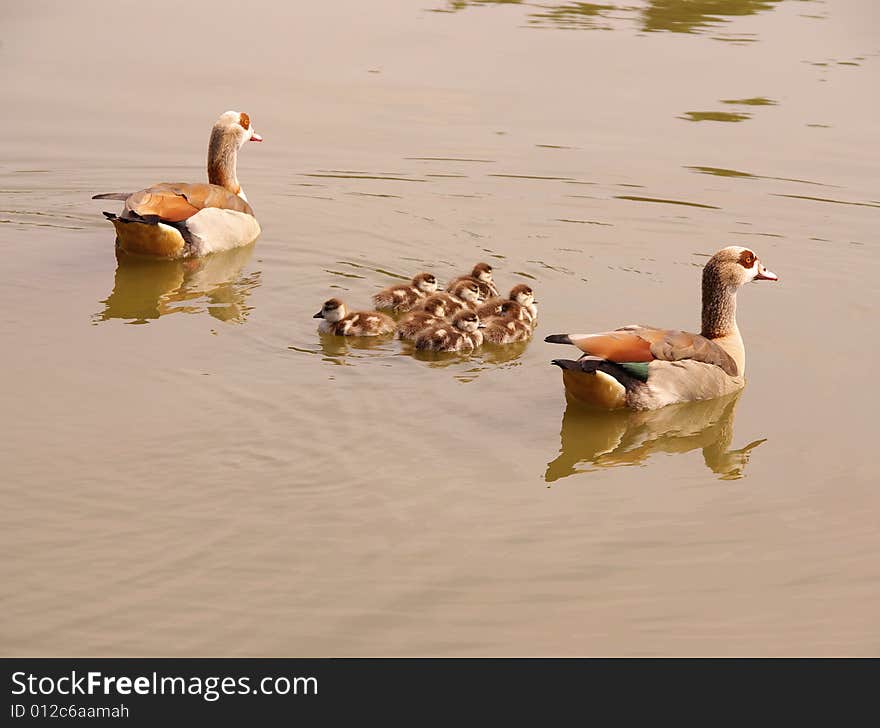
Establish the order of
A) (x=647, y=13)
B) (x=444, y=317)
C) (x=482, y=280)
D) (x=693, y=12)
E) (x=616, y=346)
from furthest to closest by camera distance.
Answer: (x=693, y=12) → (x=647, y=13) → (x=482, y=280) → (x=444, y=317) → (x=616, y=346)

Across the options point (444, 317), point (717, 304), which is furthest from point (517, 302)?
point (717, 304)

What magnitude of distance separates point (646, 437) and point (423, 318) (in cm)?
208

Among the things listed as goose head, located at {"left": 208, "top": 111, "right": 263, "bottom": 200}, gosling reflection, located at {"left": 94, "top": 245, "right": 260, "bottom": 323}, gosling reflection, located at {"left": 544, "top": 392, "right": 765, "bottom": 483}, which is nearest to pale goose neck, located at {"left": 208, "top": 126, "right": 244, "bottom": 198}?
goose head, located at {"left": 208, "top": 111, "right": 263, "bottom": 200}

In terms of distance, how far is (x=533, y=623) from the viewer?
237 inches

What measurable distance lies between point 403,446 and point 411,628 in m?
2.03

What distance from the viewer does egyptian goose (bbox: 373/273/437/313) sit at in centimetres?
1044

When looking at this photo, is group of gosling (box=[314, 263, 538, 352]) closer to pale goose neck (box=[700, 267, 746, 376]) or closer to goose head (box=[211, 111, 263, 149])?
pale goose neck (box=[700, 267, 746, 376])

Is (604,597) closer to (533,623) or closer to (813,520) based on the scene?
(533,623)

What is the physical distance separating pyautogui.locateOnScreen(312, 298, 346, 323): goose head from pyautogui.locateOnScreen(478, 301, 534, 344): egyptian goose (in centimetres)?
100

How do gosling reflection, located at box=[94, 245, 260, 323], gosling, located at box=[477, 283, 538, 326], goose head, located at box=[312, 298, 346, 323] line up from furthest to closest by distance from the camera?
gosling reflection, located at box=[94, 245, 260, 323] → gosling, located at box=[477, 283, 538, 326] → goose head, located at box=[312, 298, 346, 323]

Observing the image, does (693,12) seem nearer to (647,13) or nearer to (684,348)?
(647,13)

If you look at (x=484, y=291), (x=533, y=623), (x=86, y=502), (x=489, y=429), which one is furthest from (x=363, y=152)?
(x=533, y=623)

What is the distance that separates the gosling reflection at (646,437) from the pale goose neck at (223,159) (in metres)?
5.27

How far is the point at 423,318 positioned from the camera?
9.81 meters
